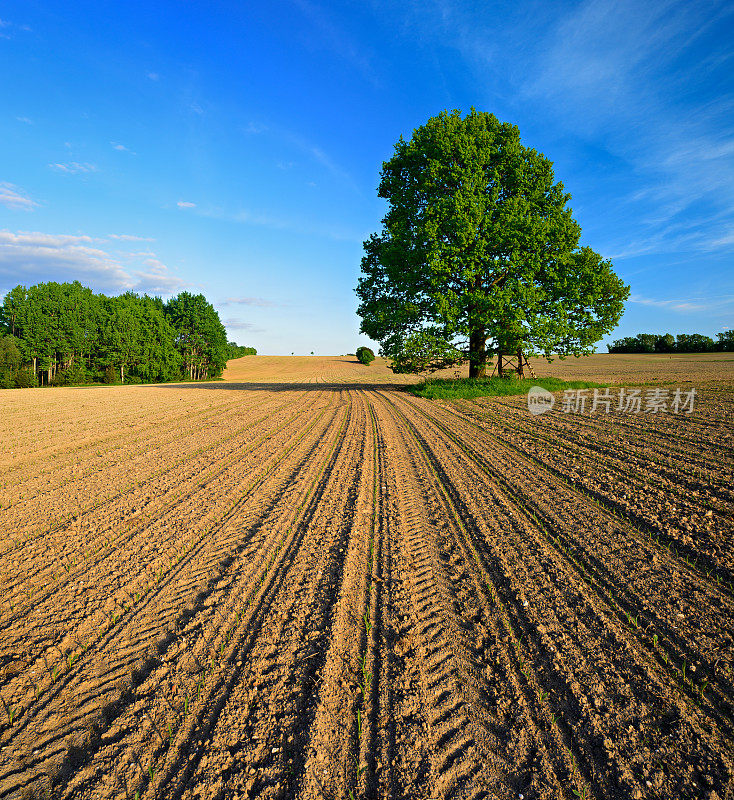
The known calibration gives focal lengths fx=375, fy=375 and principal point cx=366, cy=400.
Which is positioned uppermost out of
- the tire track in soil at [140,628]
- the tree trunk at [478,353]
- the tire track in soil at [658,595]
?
the tree trunk at [478,353]

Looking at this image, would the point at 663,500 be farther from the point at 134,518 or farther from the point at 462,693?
the point at 134,518

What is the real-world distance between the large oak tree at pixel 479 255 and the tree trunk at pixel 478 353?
0.20 feet

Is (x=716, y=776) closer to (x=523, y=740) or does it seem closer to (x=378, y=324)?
(x=523, y=740)

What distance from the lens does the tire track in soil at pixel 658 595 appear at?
3535 millimetres

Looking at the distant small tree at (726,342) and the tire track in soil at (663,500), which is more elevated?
the distant small tree at (726,342)

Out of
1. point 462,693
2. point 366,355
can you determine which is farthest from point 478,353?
point 366,355

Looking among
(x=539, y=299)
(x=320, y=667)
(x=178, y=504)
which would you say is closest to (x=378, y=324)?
(x=539, y=299)

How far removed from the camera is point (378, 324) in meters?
22.7

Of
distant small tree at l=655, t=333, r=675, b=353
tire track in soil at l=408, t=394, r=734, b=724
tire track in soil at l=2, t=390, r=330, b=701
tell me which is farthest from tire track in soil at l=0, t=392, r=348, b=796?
distant small tree at l=655, t=333, r=675, b=353

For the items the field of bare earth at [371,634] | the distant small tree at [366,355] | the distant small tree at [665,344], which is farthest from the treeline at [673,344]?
the field of bare earth at [371,634]

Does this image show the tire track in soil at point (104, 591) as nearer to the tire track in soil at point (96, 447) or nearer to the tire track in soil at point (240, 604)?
the tire track in soil at point (240, 604)

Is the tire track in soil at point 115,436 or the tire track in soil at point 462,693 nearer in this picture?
the tire track in soil at point 462,693

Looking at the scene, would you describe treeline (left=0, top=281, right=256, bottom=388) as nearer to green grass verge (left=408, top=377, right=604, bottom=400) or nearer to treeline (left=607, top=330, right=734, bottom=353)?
green grass verge (left=408, top=377, right=604, bottom=400)

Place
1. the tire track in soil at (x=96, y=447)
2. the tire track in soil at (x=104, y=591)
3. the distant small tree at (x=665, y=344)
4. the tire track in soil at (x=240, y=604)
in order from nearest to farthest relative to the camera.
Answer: the tire track in soil at (x=240, y=604) < the tire track in soil at (x=104, y=591) < the tire track in soil at (x=96, y=447) < the distant small tree at (x=665, y=344)
